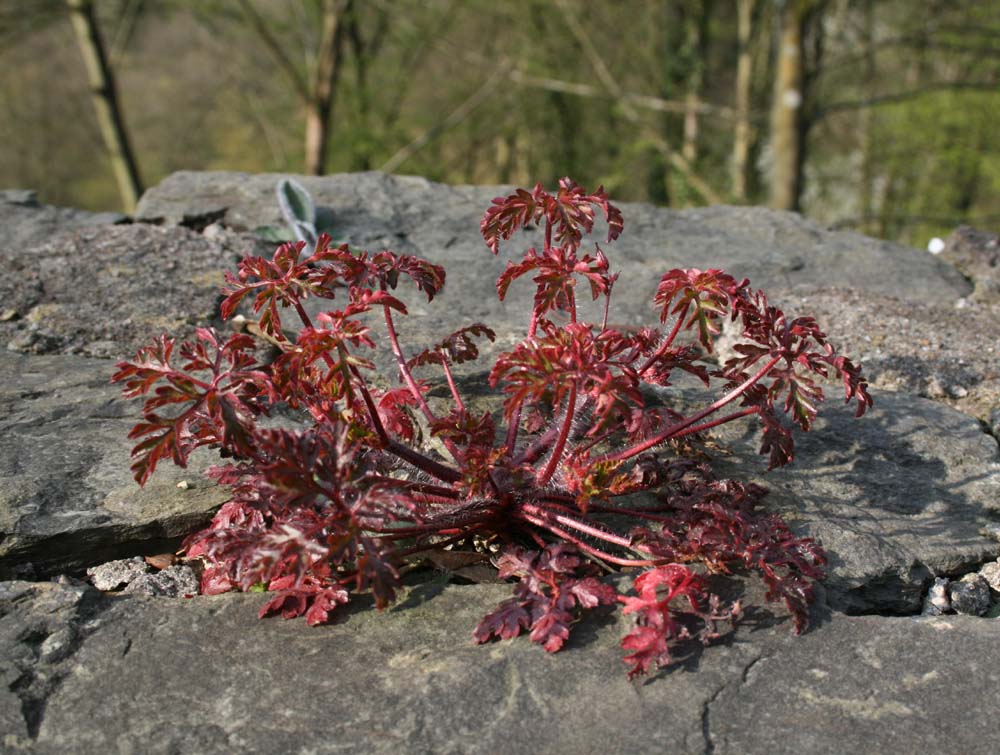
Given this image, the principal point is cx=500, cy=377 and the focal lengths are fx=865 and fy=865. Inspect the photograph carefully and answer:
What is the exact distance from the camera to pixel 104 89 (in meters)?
8.95

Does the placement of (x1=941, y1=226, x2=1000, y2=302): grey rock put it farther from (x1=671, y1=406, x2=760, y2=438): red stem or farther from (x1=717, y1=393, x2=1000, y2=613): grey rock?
(x1=671, y1=406, x2=760, y2=438): red stem

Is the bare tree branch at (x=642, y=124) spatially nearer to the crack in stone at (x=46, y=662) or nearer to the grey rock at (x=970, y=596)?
the grey rock at (x=970, y=596)

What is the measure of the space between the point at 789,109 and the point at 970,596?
6181 mm

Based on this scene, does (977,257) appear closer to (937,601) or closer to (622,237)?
(622,237)

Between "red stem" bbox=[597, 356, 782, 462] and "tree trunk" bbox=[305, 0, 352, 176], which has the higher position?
"tree trunk" bbox=[305, 0, 352, 176]

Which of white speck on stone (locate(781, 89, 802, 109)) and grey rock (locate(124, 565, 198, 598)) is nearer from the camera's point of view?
grey rock (locate(124, 565, 198, 598))

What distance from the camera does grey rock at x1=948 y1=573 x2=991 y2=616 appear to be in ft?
7.09

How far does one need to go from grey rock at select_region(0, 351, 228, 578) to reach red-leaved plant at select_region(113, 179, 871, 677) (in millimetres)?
168

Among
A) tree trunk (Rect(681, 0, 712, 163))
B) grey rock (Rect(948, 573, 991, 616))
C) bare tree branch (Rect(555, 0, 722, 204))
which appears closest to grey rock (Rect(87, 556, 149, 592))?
grey rock (Rect(948, 573, 991, 616))

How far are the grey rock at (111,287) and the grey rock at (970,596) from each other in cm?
241

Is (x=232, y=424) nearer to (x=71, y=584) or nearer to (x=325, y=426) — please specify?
(x=325, y=426)

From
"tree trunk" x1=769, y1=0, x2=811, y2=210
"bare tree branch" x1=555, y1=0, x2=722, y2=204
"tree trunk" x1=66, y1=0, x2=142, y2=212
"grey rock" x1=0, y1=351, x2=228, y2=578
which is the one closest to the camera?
"grey rock" x1=0, y1=351, x2=228, y2=578

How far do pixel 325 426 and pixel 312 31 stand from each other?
Result: 36.2 ft

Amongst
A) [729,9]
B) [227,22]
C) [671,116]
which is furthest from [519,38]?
[227,22]
